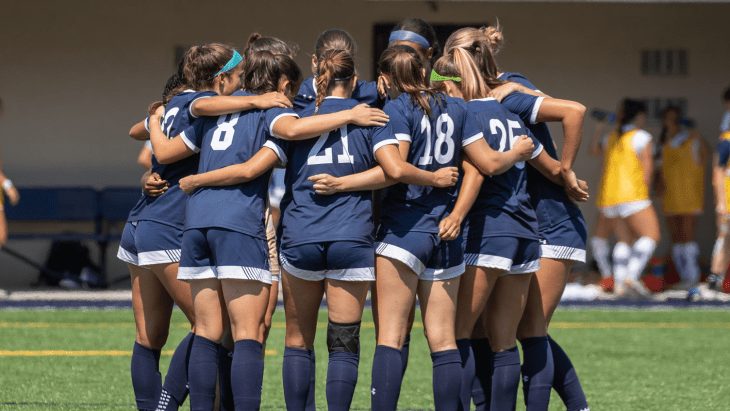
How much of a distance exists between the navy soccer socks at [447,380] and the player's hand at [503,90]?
1.16 meters

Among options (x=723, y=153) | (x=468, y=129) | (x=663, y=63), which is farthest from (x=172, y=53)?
(x=468, y=129)

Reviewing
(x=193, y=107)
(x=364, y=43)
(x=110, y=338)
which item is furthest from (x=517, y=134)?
(x=364, y=43)

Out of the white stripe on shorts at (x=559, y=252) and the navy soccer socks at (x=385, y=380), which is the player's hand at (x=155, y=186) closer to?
the navy soccer socks at (x=385, y=380)

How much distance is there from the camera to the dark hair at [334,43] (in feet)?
18.0

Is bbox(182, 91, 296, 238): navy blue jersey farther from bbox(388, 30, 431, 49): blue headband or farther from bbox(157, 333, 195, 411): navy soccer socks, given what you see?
bbox(388, 30, 431, 49): blue headband

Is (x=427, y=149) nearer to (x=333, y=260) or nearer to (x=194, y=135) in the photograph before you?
(x=333, y=260)

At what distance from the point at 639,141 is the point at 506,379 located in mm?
8432

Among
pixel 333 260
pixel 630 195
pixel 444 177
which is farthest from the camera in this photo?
pixel 630 195

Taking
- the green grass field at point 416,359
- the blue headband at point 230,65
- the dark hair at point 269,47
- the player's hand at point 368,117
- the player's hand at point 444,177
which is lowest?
the green grass field at point 416,359

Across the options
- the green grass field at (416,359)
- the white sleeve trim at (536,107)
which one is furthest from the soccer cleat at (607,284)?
the white sleeve trim at (536,107)

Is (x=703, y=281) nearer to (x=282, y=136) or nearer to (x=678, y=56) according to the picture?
(x=678, y=56)

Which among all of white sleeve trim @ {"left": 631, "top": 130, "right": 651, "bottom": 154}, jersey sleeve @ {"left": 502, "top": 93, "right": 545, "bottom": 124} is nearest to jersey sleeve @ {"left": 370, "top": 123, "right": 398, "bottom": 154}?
jersey sleeve @ {"left": 502, "top": 93, "right": 545, "bottom": 124}

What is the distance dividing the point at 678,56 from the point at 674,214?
195 centimetres

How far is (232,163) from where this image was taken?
5340 mm
